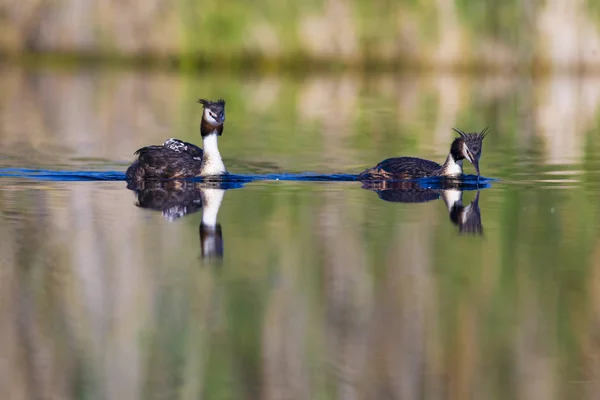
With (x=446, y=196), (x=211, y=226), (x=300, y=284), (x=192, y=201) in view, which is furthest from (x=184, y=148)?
(x=300, y=284)

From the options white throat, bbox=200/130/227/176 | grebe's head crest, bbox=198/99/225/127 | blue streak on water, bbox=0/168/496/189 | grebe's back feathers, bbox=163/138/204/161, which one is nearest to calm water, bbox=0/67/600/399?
blue streak on water, bbox=0/168/496/189

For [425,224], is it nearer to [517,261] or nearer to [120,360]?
[517,261]

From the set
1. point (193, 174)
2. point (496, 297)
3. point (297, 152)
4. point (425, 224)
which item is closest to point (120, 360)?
point (496, 297)

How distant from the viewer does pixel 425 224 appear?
380 inches

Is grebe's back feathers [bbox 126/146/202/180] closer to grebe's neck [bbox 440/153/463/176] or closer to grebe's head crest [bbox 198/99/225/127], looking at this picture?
grebe's head crest [bbox 198/99/225/127]

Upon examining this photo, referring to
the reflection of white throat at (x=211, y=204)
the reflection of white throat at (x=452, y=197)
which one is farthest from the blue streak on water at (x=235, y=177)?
the reflection of white throat at (x=211, y=204)

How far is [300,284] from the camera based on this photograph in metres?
7.38

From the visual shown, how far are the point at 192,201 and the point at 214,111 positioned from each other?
187 centimetres

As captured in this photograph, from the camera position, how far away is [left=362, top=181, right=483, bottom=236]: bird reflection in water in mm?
9758

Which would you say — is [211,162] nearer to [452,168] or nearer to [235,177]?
[235,177]

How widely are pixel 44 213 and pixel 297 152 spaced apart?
5913 mm

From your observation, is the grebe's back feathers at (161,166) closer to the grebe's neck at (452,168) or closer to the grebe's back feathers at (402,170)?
the grebe's back feathers at (402,170)

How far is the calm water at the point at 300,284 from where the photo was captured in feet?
18.9

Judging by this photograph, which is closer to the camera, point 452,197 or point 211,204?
point 211,204
